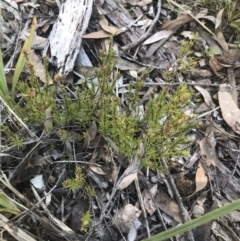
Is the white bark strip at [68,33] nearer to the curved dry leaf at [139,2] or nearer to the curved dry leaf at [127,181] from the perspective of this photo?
Result: the curved dry leaf at [139,2]

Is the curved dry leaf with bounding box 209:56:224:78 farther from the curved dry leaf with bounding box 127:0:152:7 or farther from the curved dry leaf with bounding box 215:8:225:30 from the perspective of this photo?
the curved dry leaf with bounding box 127:0:152:7

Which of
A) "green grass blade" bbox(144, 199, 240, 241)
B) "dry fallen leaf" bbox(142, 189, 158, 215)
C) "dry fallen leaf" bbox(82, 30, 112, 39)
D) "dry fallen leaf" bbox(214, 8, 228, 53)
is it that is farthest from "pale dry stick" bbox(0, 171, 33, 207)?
"dry fallen leaf" bbox(214, 8, 228, 53)

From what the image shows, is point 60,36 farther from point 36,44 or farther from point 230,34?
point 230,34

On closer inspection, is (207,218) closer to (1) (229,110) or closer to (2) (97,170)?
(2) (97,170)

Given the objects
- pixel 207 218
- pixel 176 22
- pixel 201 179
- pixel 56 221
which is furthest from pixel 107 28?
pixel 207 218

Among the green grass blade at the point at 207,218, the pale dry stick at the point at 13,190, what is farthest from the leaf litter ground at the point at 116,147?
the green grass blade at the point at 207,218

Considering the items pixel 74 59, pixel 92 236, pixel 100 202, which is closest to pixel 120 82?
pixel 74 59
